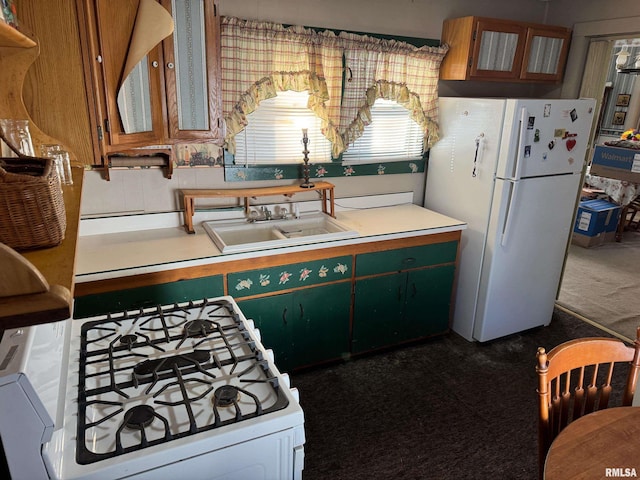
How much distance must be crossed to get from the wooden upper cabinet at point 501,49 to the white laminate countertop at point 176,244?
1.06m

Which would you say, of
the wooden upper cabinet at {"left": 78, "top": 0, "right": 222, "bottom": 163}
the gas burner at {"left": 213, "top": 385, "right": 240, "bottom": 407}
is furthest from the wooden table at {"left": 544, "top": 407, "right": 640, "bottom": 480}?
the wooden upper cabinet at {"left": 78, "top": 0, "right": 222, "bottom": 163}

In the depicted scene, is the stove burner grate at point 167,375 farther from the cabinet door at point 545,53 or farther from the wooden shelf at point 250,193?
the cabinet door at point 545,53

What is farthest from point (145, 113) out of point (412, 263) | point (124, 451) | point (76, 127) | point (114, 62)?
point (412, 263)

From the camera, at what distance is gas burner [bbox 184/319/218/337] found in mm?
1623

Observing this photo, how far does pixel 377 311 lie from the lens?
2994 millimetres

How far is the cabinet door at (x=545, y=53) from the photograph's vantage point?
3.28 meters

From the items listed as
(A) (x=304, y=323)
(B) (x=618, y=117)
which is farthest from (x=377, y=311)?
(B) (x=618, y=117)

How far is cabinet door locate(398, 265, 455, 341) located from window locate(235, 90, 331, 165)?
3.64 ft

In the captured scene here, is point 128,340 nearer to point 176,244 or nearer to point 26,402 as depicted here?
point 26,402

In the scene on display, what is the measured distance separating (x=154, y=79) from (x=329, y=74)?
1.24 m

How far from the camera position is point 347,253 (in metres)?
2.76

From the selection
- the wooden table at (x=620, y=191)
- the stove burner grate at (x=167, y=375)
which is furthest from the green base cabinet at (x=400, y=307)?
the wooden table at (x=620, y=191)

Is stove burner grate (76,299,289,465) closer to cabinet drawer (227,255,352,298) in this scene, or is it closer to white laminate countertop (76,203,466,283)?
white laminate countertop (76,203,466,283)

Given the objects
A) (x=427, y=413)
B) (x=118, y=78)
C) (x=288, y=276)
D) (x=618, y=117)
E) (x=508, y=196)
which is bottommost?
(x=427, y=413)
